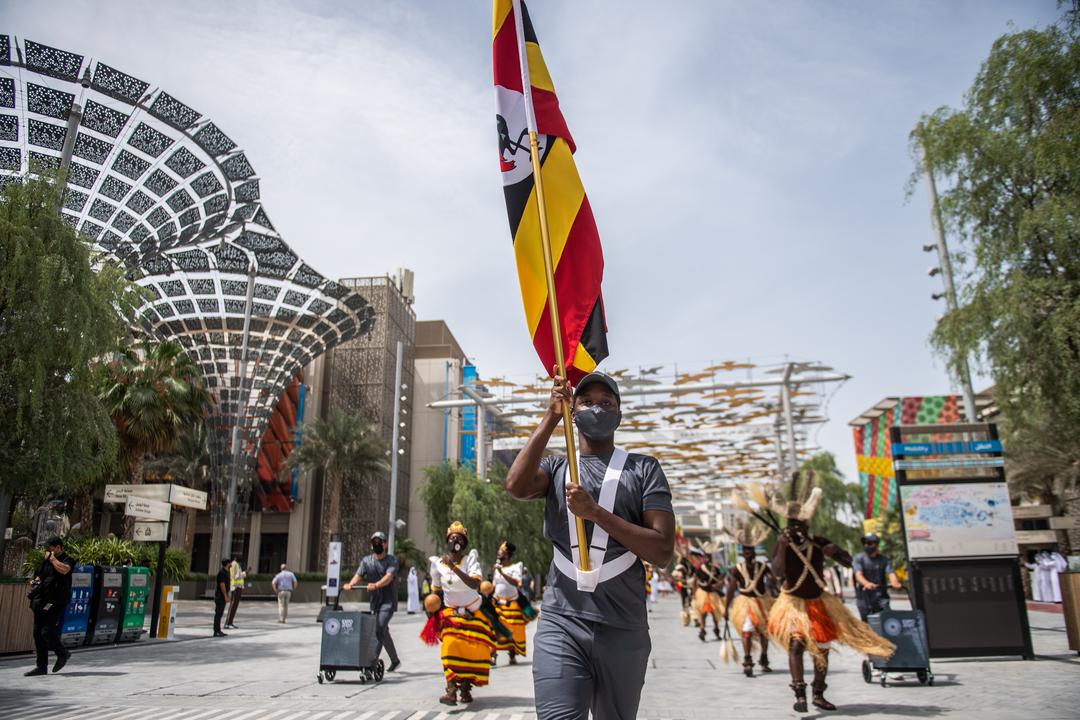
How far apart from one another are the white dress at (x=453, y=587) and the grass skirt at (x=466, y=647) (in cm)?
10

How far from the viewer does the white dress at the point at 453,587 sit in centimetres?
888

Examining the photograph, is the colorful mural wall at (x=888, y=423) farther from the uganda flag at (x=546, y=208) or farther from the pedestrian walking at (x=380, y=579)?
the uganda flag at (x=546, y=208)

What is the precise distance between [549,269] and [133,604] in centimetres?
1524

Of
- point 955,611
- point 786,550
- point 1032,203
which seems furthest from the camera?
point 1032,203

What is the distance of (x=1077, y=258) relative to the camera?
12141 mm

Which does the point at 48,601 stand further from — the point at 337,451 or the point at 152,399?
the point at 337,451

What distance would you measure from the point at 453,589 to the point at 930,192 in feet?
38.5

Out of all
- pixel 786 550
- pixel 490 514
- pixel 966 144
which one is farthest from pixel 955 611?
pixel 490 514

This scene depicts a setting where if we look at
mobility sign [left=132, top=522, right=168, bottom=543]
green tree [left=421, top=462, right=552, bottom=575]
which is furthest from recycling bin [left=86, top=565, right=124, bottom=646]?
green tree [left=421, top=462, right=552, bottom=575]

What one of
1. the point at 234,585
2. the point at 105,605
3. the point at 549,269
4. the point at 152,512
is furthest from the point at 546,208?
the point at 234,585

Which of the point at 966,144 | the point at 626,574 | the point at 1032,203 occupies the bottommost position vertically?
the point at 626,574

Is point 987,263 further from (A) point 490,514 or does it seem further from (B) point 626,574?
(A) point 490,514

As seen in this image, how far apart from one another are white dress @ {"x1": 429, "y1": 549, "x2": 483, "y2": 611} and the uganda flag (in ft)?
17.2

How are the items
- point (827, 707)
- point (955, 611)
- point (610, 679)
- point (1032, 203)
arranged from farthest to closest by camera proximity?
1. point (1032, 203)
2. point (955, 611)
3. point (827, 707)
4. point (610, 679)
